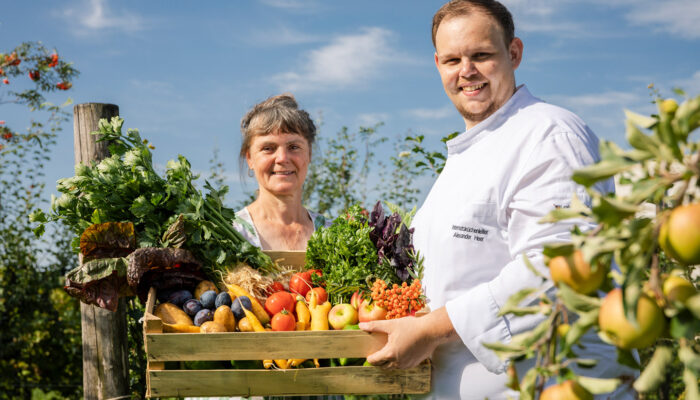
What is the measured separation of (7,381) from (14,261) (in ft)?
4.28

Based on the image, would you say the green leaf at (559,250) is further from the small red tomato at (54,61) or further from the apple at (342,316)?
the small red tomato at (54,61)

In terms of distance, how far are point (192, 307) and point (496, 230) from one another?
1.28m

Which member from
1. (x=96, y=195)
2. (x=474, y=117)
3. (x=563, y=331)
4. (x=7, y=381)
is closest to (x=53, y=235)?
(x=7, y=381)

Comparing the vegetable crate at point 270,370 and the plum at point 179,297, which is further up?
the plum at point 179,297

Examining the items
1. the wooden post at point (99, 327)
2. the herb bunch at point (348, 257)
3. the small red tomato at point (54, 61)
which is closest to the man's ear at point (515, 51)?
the herb bunch at point (348, 257)

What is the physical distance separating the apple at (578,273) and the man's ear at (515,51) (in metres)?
1.85

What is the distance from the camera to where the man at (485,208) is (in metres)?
1.96

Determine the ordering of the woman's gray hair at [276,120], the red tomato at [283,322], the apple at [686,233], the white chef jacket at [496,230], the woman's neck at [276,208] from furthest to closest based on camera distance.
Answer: the woman's neck at [276,208] → the woman's gray hair at [276,120] → the red tomato at [283,322] → the white chef jacket at [496,230] → the apple at [686,233]

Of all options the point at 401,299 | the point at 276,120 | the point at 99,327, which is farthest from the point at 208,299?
the point at 99,327

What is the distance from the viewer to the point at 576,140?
2025 millimetres

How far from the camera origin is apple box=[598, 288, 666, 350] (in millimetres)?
641

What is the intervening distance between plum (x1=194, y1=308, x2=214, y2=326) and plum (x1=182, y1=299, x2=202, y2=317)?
0.04 meters

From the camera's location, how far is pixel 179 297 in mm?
2604

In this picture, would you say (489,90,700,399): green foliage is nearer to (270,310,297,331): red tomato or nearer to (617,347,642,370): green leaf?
(617,347,642,370): green leaf
